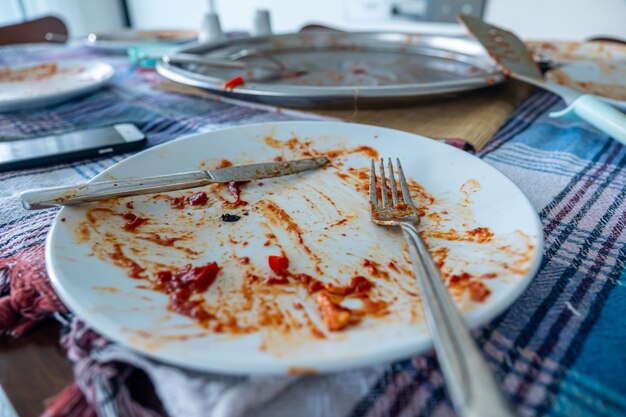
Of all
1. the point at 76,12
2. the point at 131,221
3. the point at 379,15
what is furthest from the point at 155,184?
the point at 76,12

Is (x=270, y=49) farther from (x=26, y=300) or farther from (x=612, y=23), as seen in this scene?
(x=612, y=23)

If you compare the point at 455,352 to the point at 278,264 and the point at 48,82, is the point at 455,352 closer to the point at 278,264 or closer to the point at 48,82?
the point at 278,264

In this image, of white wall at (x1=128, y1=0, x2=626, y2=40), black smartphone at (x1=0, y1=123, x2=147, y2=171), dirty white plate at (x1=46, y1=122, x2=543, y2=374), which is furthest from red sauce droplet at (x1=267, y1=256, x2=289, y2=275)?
white wall at (x1=128, y1=0, x2=626, y2=40)

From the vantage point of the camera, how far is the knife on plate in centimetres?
45

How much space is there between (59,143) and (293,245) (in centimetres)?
51

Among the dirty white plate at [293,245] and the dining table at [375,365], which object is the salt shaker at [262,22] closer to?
the dirty white plate at [293,245]

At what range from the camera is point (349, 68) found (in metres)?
1.11

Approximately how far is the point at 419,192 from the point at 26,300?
44 cm

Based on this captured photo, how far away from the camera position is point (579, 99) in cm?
68

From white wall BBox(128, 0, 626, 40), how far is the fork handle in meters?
2.64

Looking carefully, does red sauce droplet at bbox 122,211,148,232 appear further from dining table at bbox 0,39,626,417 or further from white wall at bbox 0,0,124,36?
white wall at bbox 0,0,124,36

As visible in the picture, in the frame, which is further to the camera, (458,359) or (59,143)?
(59,143)

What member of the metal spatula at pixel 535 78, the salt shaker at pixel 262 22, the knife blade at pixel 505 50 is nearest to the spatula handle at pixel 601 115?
the metal spatula at pixel 535 78

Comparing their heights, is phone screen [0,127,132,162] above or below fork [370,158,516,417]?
below
